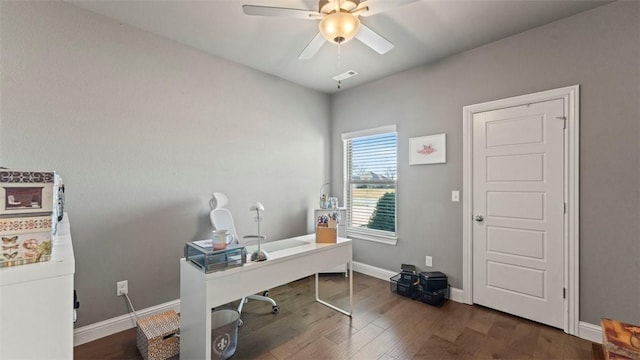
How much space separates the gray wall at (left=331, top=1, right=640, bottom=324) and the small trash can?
89.8 inches

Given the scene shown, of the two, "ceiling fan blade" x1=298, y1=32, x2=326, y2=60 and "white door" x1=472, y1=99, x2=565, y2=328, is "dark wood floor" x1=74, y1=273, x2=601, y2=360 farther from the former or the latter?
"ceiling fan blade" x1=298, y1=32, x2=326, y2=60

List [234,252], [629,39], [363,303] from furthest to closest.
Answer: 1. [363,303]
2. [629,39]
3. [234,252]

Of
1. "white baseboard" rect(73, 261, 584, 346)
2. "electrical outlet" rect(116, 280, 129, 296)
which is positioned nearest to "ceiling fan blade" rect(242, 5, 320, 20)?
"electrical outlet" rect(116, 280, 129, 296)

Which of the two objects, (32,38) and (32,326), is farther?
(32,38)

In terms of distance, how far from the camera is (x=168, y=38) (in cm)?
266

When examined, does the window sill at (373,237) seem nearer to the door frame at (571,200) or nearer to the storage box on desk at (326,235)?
the storage box on desk at (326,235)

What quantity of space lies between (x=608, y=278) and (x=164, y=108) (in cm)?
417

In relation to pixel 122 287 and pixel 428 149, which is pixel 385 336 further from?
pixel 122 287

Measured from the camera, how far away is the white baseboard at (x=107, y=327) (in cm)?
217

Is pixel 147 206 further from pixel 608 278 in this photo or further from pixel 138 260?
pixel 608 278

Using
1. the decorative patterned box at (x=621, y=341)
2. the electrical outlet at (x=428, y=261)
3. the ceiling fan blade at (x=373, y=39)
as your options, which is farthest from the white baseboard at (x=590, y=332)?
the ceiling fan blade at (x=373, y=39)

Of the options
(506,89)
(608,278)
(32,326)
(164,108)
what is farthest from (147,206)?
(608,278)

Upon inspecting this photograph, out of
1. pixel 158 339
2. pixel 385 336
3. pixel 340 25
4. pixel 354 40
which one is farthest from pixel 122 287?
pixel 354 40

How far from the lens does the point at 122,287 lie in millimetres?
2391
